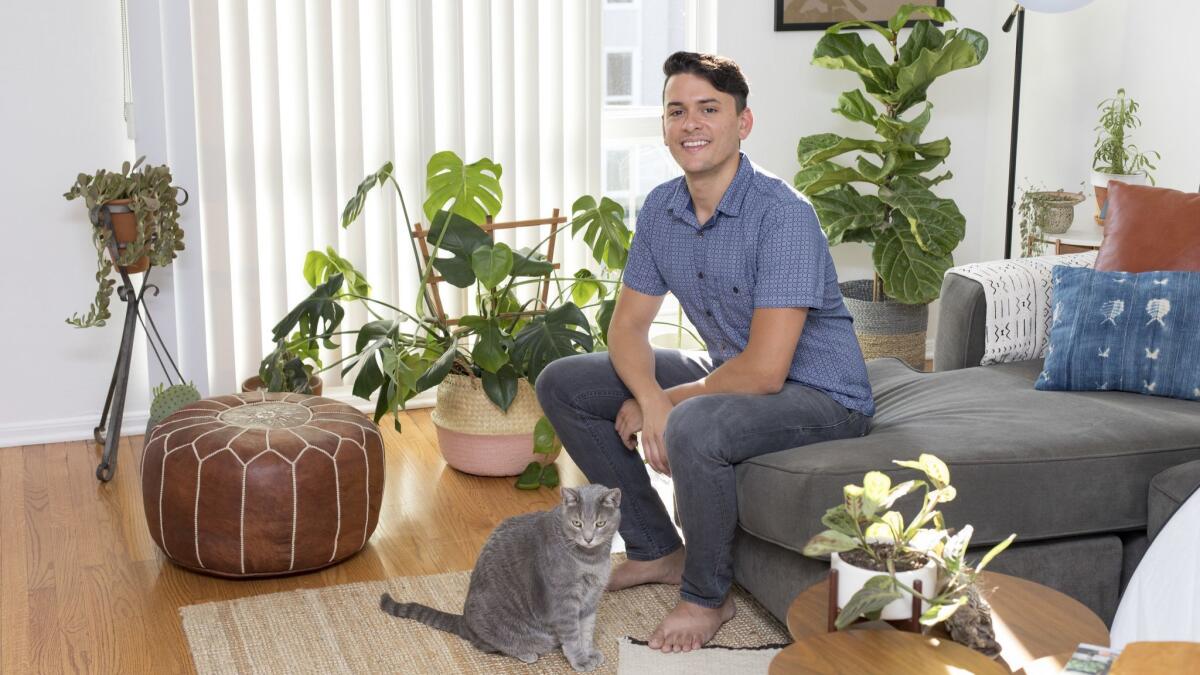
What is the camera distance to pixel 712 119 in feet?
8.18

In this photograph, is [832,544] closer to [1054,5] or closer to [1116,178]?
[1054,5]

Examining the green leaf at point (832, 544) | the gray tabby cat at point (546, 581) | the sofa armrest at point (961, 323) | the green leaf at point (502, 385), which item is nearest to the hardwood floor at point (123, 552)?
the green leaf at point (502, 385)

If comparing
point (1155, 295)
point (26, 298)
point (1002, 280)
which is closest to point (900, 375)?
point (1002, 280)

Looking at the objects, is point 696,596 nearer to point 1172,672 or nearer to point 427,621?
point 427,621

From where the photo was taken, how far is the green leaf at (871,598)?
161cm

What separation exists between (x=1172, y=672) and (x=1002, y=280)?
5.53ft

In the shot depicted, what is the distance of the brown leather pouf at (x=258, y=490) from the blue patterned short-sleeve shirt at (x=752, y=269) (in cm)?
78

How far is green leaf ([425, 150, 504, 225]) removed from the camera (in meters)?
3.55

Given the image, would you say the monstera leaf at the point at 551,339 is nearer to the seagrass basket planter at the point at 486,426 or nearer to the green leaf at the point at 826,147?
the seagrass basket planter at the point at 486,426

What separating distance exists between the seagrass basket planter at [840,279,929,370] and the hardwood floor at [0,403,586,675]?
1260 millimetres

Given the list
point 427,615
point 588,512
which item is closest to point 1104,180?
point 588,512

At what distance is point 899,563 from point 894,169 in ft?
8.79

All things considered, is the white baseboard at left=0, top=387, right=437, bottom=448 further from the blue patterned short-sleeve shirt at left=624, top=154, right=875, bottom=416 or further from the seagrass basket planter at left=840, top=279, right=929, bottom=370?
the seagrass basket planter at left=840, top=279, right=929, bottom=370

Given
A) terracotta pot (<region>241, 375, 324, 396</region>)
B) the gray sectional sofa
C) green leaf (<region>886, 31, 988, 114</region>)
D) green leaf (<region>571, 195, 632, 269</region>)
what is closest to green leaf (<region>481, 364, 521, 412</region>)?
green leaf (<region>571, 195, 632, 269</region>)
